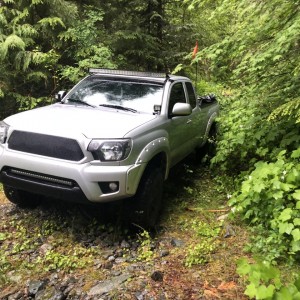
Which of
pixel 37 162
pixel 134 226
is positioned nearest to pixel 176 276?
pixel 134 226

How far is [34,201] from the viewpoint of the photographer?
5152mm

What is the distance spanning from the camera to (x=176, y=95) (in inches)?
226

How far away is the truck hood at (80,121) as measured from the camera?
13.0 ft

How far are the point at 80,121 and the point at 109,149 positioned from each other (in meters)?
0.60

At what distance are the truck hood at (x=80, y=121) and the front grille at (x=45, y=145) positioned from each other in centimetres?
6

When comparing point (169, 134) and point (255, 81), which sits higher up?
point (255, 81)

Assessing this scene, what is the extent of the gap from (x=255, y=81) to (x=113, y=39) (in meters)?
5.90

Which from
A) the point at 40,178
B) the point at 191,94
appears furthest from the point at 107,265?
the point at 191,94

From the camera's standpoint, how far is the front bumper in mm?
A: 3830

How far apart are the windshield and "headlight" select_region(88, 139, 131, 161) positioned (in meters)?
1.17

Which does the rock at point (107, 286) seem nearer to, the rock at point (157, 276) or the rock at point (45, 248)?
the rock at point (157, 276)

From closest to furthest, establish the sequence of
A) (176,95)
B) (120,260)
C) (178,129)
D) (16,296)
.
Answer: (16,296) < (120,260) < (178,129) < (176,95)

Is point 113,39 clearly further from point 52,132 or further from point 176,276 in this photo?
point 176,276

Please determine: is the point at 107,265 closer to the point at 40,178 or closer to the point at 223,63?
the point at 40,178
